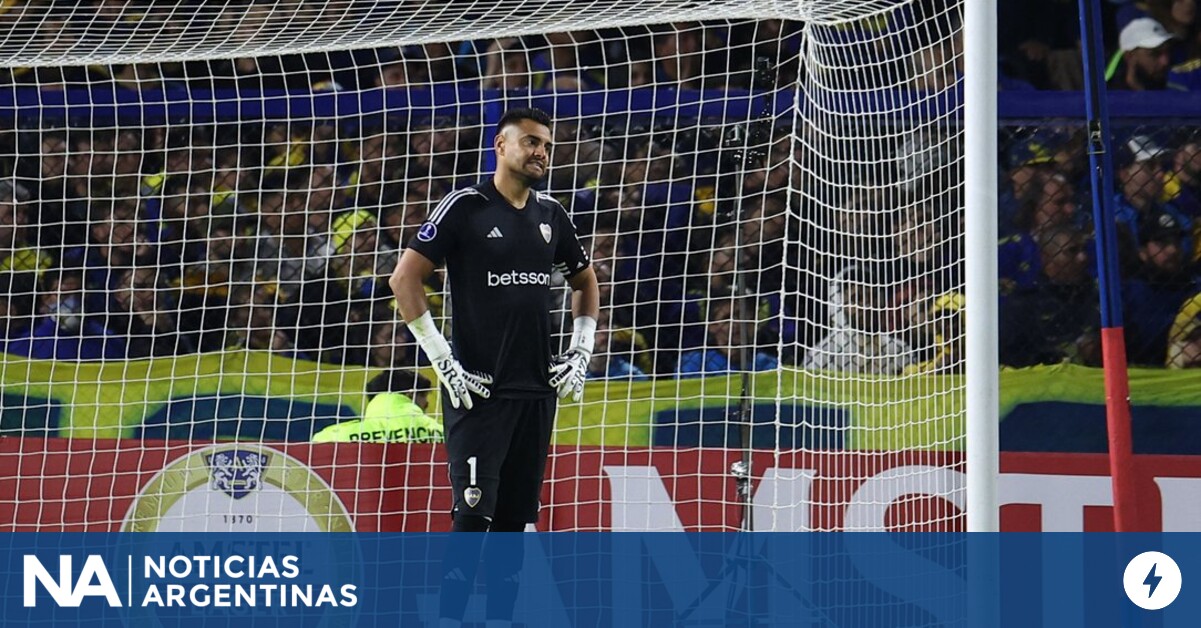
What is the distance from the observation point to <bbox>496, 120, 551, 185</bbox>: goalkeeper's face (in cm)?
464

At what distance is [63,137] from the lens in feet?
22.3

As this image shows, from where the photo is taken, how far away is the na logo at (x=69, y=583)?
512cm

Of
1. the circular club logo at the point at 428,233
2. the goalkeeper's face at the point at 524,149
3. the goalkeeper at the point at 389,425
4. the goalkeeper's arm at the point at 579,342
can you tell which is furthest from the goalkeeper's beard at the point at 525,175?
the goalkeeper at the point at 389,425

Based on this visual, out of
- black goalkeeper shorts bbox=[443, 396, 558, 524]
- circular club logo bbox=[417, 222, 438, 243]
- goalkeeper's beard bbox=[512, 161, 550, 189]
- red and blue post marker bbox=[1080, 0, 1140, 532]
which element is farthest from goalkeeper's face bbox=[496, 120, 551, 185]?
Result: red and blue post marker bbox=[1080, 0, 1140, 532]

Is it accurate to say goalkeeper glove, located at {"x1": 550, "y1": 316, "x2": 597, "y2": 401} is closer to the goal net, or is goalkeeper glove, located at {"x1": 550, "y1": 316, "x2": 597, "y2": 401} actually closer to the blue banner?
the blue banner

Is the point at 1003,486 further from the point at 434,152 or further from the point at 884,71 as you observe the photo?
the point at 434,152

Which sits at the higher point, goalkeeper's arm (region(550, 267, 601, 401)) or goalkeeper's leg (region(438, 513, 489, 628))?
goalkeeper's arm (region(550, 267, 601, 401))

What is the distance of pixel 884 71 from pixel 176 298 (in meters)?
3.18

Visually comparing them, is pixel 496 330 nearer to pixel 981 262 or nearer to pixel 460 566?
pixel 460 566

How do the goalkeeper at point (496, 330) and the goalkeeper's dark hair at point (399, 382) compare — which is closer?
the goalkeeper at point (496, 330)

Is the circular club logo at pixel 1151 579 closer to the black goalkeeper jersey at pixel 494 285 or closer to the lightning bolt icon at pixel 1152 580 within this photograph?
the lightning bolt icon at pixel 1152 580

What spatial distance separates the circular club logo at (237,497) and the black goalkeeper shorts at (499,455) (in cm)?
167

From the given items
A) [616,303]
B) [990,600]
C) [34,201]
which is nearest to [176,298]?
[34,201]

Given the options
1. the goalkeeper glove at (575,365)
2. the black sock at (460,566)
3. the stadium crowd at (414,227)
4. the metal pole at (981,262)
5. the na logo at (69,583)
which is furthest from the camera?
the stadium crowd at (414,227)
